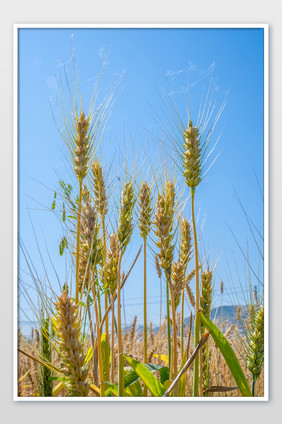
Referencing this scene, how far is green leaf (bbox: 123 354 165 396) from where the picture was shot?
6.33 ft

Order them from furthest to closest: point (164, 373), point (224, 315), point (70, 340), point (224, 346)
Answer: point (224, 315) → point (164, 373) → point (224, 346) → point (70, 340)

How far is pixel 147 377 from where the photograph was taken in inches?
78.0

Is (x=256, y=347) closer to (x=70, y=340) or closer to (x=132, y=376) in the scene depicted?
(x=132, y=376)

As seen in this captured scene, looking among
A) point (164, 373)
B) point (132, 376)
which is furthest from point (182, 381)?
point (132, 376)

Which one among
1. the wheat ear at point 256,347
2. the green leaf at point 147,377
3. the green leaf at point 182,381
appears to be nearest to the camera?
the green leaf at point 147,377

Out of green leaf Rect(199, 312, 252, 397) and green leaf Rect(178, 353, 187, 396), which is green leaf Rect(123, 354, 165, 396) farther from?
green leaf Rect(199, 312, 252, 397)

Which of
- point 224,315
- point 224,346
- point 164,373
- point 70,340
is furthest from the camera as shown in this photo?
point 224,315

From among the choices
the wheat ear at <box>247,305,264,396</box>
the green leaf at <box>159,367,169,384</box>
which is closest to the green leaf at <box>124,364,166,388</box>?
the green leaf at <box>159,367,169,384</box>

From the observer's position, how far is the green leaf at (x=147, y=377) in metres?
1.93
